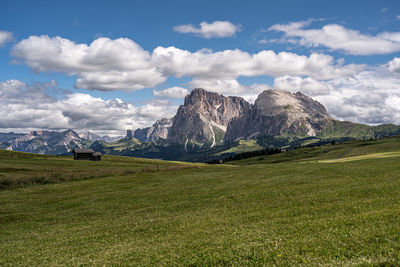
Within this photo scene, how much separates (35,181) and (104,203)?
37882 mm

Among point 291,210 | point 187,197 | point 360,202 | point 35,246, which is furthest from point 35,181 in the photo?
point 360,202

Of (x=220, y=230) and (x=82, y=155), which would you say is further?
(x=82, y=155)

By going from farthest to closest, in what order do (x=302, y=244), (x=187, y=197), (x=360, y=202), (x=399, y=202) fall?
(x=187, y=197)
(x=360, y=202)
(x=399, y=202)
(x=302, y=244)

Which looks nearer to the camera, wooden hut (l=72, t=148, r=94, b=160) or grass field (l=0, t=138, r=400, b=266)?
grass field (l=0, t=138, r=400, b=266)

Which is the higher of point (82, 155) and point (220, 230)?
point (220, 230)

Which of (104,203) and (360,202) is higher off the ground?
(360,202)

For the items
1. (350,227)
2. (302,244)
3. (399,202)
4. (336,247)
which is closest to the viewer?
(336,247)

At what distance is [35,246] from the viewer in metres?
24.3

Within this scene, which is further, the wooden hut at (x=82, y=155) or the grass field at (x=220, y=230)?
the wooden hut at (x=82, y=155)

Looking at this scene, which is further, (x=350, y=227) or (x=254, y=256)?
(x=350, y=227)

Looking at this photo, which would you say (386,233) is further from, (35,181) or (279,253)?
(35,181)

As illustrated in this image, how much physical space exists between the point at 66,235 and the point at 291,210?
2071cm

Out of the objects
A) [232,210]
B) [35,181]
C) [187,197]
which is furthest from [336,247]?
[35,181]

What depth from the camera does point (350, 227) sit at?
1695 centimetres
